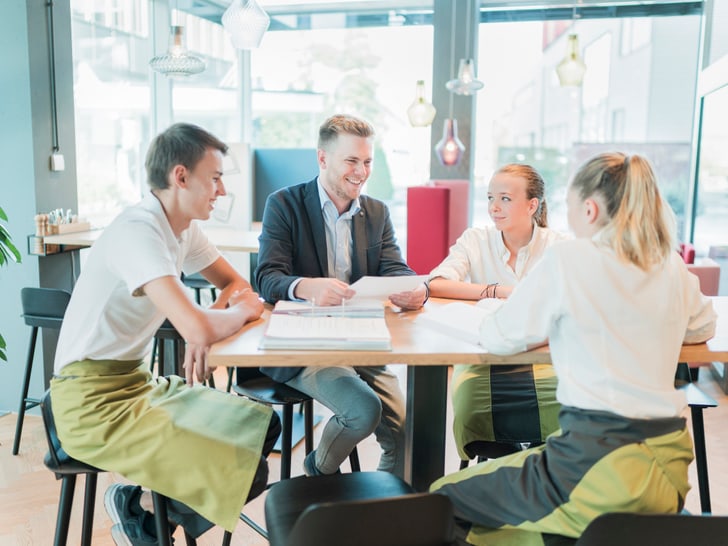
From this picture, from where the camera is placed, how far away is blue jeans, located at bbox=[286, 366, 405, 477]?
210 cm

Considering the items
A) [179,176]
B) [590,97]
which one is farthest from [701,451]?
[590,97]

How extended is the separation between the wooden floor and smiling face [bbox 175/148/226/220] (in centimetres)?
126

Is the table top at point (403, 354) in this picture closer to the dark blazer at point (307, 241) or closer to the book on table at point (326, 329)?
the book on table at point (326, 329)

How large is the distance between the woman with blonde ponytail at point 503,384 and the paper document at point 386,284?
227 millimetres

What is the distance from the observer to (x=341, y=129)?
242 centimetres

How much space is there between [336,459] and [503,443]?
0.50 m

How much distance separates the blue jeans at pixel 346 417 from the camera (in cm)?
210

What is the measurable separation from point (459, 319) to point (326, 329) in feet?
1.23

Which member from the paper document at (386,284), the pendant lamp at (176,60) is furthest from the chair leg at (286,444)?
the pendant lamp at (176,60)

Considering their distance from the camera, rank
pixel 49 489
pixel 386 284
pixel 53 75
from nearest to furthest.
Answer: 1. pixel 386 284
2. pixel 49 489
3. pixel 53 75

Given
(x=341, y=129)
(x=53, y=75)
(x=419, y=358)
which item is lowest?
(x=419, y=358)

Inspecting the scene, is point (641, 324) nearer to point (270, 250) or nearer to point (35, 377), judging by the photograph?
point (270, 250)

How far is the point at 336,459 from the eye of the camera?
2156mm

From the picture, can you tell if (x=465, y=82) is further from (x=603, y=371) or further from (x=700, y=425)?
(x=603, y=371)
